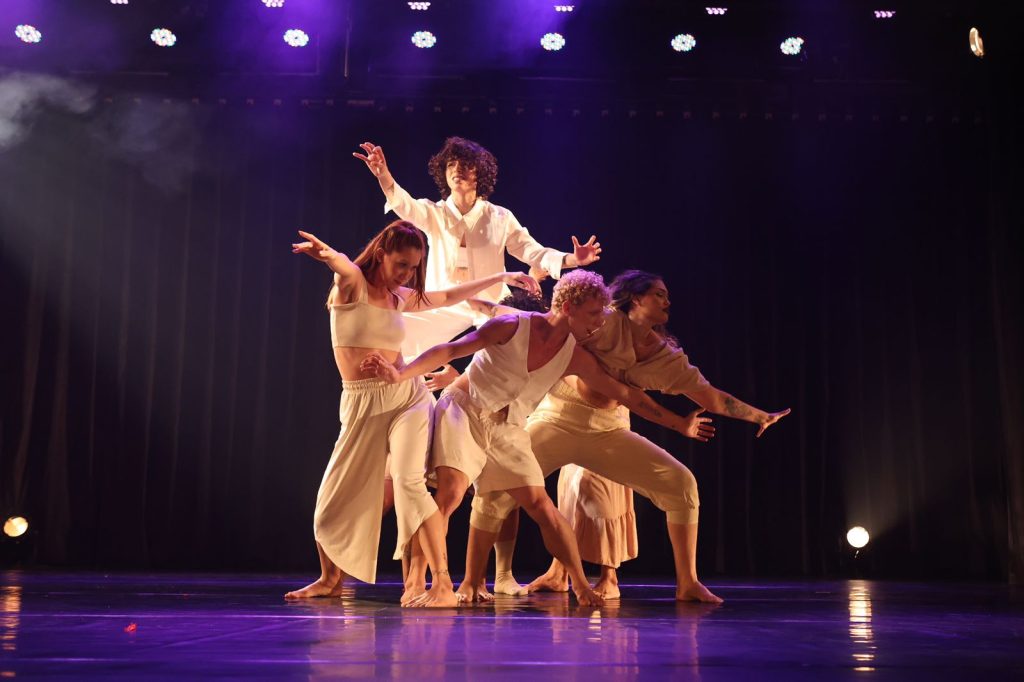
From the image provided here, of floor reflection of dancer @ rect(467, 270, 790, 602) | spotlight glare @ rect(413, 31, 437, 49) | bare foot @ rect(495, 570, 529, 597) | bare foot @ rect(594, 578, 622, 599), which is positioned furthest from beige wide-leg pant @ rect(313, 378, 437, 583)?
spotlight glare @ rect(413, 31, 437, 49)

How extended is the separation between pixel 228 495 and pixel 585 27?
364cm

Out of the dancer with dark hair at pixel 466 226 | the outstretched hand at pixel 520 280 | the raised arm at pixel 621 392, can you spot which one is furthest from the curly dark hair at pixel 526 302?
the raised arm at pixel 621 392

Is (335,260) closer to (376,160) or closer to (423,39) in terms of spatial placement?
(376,160)

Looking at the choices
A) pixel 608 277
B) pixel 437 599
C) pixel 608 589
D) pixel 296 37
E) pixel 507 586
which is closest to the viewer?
pixel 437 599

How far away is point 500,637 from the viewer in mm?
2637

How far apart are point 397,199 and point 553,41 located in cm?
218

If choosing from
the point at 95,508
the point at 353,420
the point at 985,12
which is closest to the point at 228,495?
the point at 95,508

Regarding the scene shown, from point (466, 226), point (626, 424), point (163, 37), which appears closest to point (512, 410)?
point (626, 424)

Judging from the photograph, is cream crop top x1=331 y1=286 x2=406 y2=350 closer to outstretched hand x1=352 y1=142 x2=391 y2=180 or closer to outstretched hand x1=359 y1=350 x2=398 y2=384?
outstretched hand x1=359 y1=350 x2=398 y2=384

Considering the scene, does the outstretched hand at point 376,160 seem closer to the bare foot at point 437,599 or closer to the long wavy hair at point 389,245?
the long wavy hair at point 389,245

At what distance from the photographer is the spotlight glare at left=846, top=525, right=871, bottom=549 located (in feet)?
21.6

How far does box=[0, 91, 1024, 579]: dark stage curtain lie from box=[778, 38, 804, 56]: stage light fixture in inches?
21.9

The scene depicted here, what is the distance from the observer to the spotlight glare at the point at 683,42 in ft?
21.0

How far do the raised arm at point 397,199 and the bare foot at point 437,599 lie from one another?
183 cm
